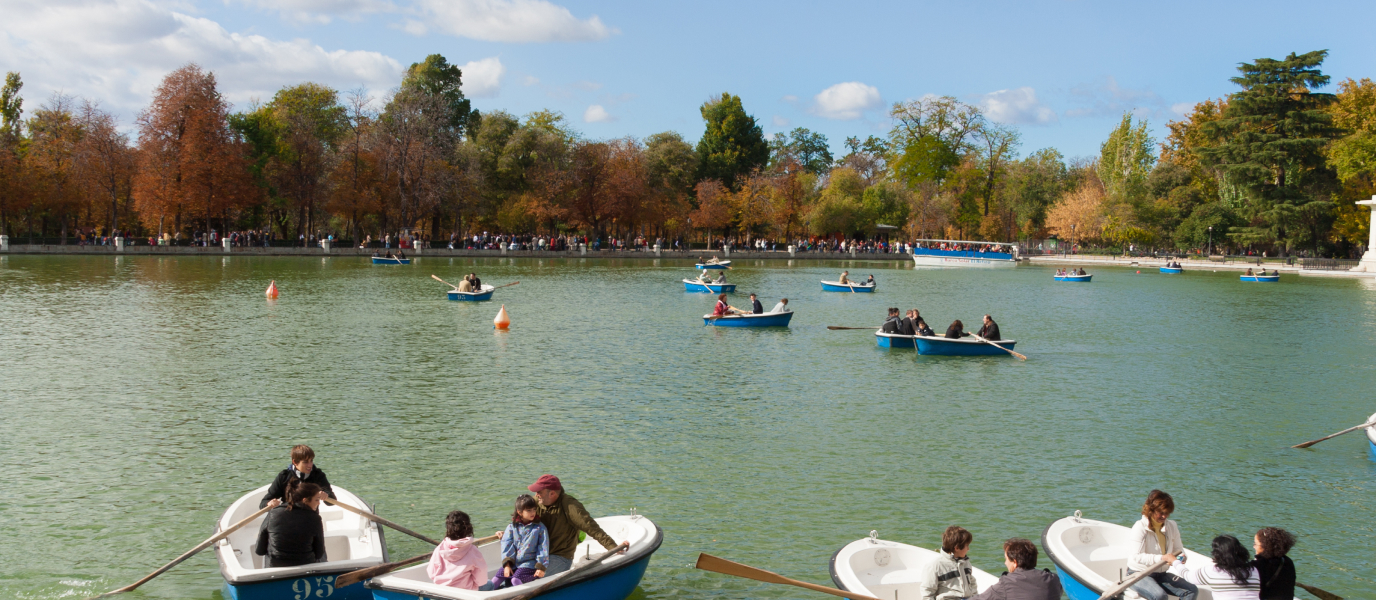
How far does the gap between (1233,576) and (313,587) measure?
6959 mm

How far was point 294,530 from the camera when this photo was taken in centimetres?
739

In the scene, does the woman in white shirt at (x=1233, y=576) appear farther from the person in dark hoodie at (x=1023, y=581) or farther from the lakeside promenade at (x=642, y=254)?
the lakeside promenade at (x=642, y=254)

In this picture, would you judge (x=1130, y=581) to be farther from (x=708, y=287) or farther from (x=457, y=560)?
(x=708, y=287)

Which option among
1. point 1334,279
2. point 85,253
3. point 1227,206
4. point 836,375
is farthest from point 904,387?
point 1227,206

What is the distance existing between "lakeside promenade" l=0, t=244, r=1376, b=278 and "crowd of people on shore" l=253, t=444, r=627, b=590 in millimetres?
62687

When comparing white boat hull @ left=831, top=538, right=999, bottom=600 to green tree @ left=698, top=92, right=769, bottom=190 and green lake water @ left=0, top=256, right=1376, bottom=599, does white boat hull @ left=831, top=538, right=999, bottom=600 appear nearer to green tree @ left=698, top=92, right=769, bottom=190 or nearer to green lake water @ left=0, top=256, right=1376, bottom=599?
green lake water @ left=0, top=256, right=1376, bottom=599

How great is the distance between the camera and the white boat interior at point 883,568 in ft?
24.3

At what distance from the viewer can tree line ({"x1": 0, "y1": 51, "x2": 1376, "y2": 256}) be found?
64062 millimetres

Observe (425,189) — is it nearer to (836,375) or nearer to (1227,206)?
(836,375)

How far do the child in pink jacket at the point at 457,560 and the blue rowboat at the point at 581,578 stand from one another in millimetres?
153

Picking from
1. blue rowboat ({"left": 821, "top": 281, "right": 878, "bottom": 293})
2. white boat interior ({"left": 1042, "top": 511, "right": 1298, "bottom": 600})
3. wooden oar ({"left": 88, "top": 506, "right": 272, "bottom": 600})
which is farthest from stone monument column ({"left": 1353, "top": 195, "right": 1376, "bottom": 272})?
wooden oar ({"left": 88, "top": 506, "right": 272, "bottom": 600})

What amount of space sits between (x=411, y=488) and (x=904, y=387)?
35.7 ft

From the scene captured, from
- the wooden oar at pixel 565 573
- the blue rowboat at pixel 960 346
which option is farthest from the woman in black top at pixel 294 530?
the blue rowboat at pixel 960 346

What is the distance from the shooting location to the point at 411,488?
1159 cm
